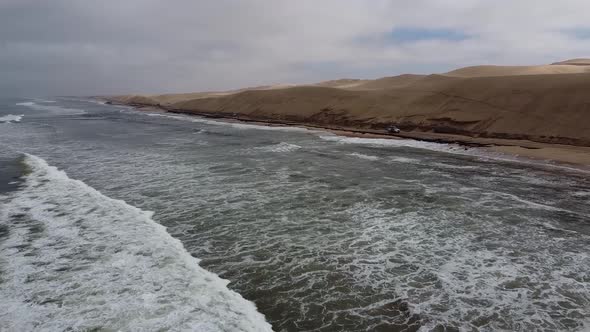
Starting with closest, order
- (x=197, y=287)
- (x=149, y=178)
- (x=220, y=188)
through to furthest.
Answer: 1. (x=197, y=287)
2. (x=220, y=188)
3. (x=149, y=178)

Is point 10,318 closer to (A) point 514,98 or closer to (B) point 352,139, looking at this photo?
(B) point 352,139

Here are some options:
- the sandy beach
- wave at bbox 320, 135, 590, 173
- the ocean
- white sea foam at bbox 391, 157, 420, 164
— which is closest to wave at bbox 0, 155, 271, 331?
the ocean

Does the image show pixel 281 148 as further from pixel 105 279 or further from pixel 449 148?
pixel 105 279

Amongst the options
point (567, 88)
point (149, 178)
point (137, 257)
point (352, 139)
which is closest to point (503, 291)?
point (137, 257)

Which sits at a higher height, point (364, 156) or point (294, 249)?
point (364, 156)

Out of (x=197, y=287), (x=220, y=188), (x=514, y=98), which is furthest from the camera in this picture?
(x=514, y=98)

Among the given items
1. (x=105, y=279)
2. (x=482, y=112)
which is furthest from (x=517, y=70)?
(x=105, y=279)
